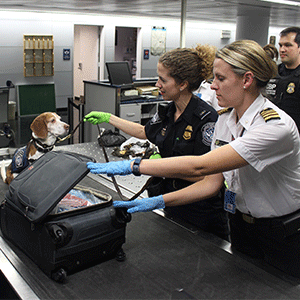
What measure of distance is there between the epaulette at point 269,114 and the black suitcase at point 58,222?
69 cm

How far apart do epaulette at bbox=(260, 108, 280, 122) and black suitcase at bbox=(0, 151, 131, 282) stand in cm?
69

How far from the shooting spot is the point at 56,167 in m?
1.62

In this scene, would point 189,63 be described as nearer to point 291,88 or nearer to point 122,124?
point 122,124

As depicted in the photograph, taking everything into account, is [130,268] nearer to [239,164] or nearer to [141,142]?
[239,164]

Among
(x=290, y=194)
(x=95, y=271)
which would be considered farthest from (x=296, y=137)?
(x=95, y=271)

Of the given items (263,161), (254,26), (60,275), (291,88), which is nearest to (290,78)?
(291,88)

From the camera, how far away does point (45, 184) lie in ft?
5.12

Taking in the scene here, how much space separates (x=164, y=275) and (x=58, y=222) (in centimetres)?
47

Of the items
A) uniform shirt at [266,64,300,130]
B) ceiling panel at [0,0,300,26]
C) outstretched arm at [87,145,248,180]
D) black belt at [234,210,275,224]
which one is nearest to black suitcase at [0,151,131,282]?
outstretched arm at [87,145,248,180]

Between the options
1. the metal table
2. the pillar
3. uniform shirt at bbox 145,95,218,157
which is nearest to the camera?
the metal table

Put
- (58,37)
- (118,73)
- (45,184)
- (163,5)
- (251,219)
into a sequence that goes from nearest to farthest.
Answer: (45,184), (251,219), (118,73), (163,5), (58,37)

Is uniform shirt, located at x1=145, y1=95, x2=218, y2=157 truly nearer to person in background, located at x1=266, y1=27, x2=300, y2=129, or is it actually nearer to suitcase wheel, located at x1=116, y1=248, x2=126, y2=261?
suitcase wheel, located at x1=116, y1=248, x2=126, y2=261

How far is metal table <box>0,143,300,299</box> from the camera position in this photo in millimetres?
1431

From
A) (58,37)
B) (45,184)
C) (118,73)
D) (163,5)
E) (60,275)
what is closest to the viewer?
(60,275)
